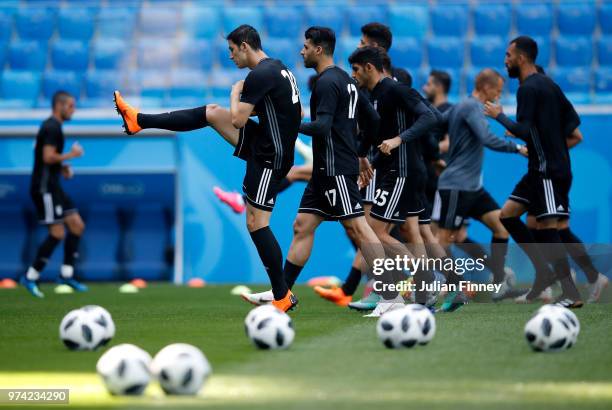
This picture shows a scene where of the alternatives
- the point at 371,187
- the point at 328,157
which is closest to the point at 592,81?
the point at 371,187

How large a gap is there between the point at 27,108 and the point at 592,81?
8.04m

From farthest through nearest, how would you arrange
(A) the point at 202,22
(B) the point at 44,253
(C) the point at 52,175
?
(A) the point at 202,22 < (C) the point at 52,175 < (B) the point at 44,253

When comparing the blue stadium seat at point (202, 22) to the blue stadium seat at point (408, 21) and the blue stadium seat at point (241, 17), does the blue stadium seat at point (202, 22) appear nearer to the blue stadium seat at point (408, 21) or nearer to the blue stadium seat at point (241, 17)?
the blue stadium seat at point (241, 17)

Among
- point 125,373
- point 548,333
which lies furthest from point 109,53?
point 125,373

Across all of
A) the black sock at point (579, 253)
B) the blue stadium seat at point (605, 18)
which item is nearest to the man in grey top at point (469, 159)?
the black sock at point (579, 253)

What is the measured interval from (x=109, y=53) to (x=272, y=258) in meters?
9.52

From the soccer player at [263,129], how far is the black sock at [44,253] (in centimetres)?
452

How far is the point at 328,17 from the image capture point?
16906 mm

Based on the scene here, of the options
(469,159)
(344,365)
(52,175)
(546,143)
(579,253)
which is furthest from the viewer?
(52,175)

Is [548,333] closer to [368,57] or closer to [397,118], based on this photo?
[397,118]

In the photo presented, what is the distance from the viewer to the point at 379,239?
8766 mm

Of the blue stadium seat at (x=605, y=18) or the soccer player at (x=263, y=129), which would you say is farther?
the blue stadium seat at (x=605, y=18)

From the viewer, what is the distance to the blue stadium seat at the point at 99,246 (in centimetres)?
1513

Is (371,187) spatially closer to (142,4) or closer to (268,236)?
(268,236)
